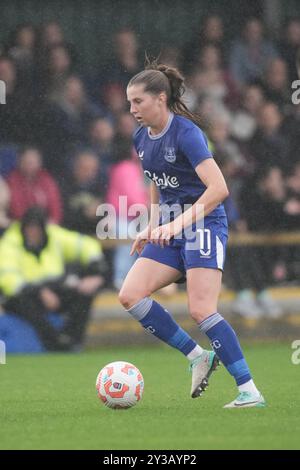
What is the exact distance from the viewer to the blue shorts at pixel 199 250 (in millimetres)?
6598

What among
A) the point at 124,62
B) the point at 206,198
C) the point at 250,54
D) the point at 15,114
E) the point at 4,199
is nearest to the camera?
the point at 206,198

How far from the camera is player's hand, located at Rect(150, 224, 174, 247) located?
6.40 meters

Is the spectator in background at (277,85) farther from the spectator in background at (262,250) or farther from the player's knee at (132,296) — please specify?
the player's knee at (132,296)

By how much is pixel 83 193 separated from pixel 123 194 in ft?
1.40

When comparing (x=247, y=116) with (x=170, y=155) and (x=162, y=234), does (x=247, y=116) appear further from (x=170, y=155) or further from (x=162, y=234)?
(x=162, y=234)

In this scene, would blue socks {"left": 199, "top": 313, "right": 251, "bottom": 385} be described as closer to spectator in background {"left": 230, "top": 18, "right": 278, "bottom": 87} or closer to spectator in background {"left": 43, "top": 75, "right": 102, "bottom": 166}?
spectator in background {"left": 43, "top": 75, "right": 102, "bottom": 166}

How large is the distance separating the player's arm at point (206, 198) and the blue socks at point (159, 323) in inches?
24.0

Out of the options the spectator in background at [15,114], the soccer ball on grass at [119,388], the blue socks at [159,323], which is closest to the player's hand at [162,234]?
the blue socks at [159,323]

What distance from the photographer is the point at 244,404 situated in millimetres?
6531

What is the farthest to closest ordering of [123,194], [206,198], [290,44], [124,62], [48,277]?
[290,44], [124,62], [123,194], [48,277], [206,198]

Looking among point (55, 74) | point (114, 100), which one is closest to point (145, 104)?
point (55, 74)

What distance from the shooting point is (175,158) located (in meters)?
6.68

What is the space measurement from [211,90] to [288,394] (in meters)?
6.34

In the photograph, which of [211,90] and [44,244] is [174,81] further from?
[211,90]
